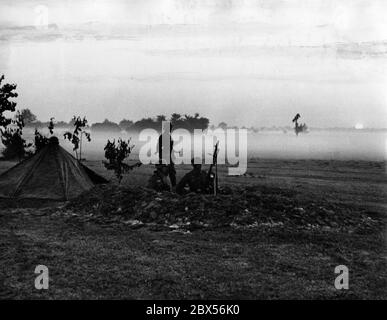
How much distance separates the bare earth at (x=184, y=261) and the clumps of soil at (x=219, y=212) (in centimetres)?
54

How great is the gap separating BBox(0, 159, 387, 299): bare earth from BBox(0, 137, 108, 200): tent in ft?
11.7

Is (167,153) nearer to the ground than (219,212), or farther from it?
farther from it

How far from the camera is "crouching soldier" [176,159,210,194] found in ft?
61.8

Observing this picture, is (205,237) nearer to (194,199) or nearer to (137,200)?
(194,199)

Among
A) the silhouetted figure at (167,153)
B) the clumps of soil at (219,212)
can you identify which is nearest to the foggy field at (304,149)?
the silhouetted figure at (167,153)

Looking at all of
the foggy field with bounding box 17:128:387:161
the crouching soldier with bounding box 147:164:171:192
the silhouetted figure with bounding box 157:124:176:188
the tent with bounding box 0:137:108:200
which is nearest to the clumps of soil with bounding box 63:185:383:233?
the tent with bounding box 0:137:108:200

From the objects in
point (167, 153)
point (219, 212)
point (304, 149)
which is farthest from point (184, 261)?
point (304, 149)

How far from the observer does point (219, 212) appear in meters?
14.4

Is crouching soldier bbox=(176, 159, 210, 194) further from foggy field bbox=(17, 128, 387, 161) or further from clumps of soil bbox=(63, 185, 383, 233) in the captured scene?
foggy field bbox=(17, 128, 387, 161)

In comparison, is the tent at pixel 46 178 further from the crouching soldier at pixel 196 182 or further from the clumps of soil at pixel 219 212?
the crouching soldier at pixel 196 182

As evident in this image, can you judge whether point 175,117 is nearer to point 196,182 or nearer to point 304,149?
point 304,149

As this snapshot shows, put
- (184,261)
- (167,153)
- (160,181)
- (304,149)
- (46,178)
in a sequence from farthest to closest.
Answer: (304,149)
(167,153)
(160,181)
(46,178)
(184,261)

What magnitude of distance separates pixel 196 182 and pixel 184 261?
927cm

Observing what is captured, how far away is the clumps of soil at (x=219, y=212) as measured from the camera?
1388 cm
